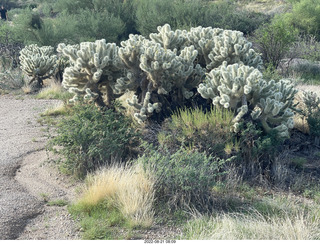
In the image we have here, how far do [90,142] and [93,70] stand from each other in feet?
5.41

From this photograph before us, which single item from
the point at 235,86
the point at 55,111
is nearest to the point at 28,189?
the point at 235,86

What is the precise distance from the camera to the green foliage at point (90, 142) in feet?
21.2

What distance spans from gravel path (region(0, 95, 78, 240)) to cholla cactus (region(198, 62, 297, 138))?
2879 mm

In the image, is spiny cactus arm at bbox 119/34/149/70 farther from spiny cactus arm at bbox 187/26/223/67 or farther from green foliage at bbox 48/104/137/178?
spiny cactus arm at bbox 187/26/223/67

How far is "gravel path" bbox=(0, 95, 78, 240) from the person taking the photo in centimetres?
487

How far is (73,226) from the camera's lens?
4.95 meters

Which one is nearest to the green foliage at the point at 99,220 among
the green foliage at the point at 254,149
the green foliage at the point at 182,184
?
the green foliage at the point at 182,184

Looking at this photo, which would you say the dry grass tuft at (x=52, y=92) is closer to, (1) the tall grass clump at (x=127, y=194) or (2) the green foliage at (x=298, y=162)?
(1) the tall grass clump at (x=127, y=194)

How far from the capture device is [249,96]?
707cm

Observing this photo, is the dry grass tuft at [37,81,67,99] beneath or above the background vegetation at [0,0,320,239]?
beneath

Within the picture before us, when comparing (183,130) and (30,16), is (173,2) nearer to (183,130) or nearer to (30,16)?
(30,16)

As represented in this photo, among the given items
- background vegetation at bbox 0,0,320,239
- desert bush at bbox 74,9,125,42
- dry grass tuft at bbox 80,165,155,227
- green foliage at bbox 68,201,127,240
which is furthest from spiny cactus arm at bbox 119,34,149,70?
desert bush at bbox 74,9,125,42

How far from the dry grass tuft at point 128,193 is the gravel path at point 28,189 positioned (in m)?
0.44

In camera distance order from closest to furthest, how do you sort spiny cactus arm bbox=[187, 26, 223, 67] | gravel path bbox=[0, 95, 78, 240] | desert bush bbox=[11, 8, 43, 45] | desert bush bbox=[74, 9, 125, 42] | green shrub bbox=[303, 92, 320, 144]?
gravel path bbox=[0, 95, 78, 240]
green shrub bbox=[303, 92, 320, 144]
spiny cactus arm bbox=[187, 26, 223, 67]
desert bush bbox=[11, 8, 43, 45]
desert bush bbox=[74, 9, 125, 42]
